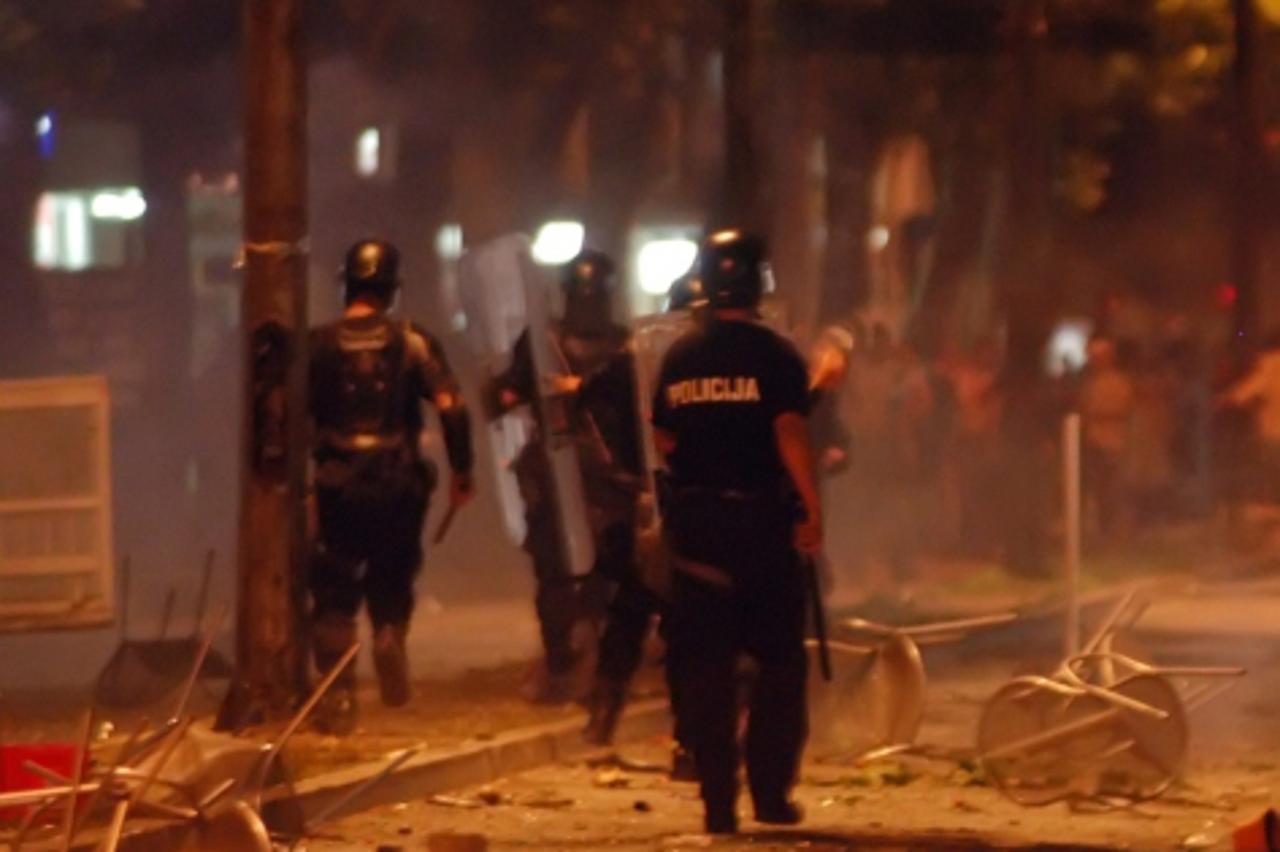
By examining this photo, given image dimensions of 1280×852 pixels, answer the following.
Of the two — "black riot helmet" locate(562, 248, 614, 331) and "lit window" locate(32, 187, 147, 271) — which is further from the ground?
"lit window" locate(32, 187, 147, 271)

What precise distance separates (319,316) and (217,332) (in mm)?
2454

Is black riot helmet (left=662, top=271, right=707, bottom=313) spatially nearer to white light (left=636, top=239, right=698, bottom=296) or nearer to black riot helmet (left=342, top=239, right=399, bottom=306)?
black riot helmet (left=342, top=239, right=399, bottom=306)

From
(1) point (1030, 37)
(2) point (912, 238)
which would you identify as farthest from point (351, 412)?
(2) point (912, 238)

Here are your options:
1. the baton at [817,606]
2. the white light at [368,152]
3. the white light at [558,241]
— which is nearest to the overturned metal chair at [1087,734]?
the baton at [817,606]

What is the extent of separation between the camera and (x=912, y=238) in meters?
30.0

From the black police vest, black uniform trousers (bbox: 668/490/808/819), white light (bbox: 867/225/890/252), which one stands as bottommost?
black uniform trousers (bbox: 668/490/808/819)

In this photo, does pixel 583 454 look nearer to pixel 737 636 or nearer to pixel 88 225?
pixel 737 636

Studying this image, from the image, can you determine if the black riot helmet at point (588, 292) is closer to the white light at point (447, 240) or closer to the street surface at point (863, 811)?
the street surface at point (863, 811)

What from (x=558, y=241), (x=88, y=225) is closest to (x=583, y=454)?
(x=558, y=241)

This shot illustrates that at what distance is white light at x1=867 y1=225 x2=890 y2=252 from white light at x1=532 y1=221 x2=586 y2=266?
6904 mm

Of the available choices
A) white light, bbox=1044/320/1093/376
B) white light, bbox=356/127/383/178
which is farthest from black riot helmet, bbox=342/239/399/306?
white light, bbox=356/127/383/178

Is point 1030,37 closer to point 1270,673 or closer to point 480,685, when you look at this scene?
point 1270,673

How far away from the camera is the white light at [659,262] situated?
23000 mm

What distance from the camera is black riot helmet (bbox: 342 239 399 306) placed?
967 centimetres
